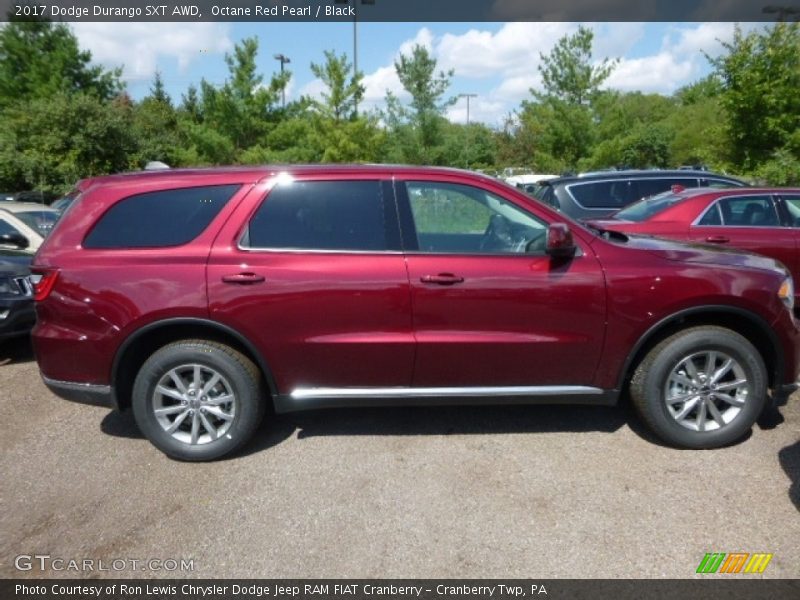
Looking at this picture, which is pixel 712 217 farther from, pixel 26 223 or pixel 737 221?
pixel 26 223

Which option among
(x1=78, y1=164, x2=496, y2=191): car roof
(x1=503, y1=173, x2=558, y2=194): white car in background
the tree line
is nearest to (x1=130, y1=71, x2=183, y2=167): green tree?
the tree line

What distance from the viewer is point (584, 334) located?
3.49 meters

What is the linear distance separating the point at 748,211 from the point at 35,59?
103 ft

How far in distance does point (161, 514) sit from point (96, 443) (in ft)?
3.79

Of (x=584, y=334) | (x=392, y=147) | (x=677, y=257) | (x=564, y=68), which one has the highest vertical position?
(x=564, y=68)

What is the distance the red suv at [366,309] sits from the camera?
342cm

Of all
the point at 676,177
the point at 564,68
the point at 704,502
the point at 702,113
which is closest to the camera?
the point at 704,502

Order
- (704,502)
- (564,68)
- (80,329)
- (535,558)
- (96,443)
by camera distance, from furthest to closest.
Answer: (564,68)
(96,443)
(80,329)
(704,502)
(535,558)

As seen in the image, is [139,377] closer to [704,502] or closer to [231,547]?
[231,547]

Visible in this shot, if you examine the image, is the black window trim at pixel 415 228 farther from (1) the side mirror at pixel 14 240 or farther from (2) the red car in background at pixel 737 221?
(1) the side mirror at pixel 14 240

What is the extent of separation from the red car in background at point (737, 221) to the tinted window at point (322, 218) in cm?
345

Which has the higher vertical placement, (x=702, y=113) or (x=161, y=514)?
(x=702, y=113)

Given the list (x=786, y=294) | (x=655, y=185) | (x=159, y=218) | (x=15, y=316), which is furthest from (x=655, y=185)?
(x=15, y=316)

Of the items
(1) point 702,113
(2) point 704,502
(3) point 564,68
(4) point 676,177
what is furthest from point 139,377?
(1) point 702,113
